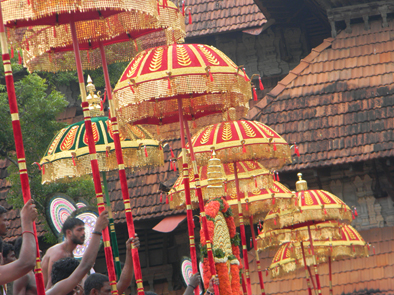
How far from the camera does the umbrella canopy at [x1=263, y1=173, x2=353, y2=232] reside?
31.1 ft

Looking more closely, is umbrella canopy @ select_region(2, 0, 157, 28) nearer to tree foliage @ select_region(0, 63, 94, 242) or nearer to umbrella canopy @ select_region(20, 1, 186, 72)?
umbrella canopy @ select_region(20, 1, 186, 72)

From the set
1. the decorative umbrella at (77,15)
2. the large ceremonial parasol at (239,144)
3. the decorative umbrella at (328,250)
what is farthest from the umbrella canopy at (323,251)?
the decorative umbrella at (77,15)

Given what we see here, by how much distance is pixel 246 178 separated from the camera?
344 inches

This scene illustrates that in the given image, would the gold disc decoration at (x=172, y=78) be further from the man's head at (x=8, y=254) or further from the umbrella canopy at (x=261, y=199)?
the umbrella canopy at (x=261, y=199)

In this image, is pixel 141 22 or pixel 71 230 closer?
pixel 141 22

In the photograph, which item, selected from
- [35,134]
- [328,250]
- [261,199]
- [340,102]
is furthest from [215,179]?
[340,102]

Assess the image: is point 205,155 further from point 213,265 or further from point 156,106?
point 213,265

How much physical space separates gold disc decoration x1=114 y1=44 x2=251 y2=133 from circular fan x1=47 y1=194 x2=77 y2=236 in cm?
269

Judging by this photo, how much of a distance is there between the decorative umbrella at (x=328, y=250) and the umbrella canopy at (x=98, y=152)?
352 cm

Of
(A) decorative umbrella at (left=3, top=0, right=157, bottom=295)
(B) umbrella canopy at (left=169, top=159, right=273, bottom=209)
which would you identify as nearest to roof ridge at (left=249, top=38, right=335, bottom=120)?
(B) umbrella canopy at (left=169, top=159, right=273, bottom=209)

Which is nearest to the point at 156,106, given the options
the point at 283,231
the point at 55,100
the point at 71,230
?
the point at 71,230

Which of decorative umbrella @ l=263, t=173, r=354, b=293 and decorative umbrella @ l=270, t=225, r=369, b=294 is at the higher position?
decorative umbrella @ l=263, t=173, r=354, b=293

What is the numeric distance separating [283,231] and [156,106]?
4.31m

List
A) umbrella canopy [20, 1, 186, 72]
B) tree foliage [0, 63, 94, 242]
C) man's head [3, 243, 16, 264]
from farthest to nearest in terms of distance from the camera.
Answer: tree foliage [0, 63, 94, 242] < umbrella canopy [20, 1, 186, 72] < man's head [3, 243, 16, 264]
